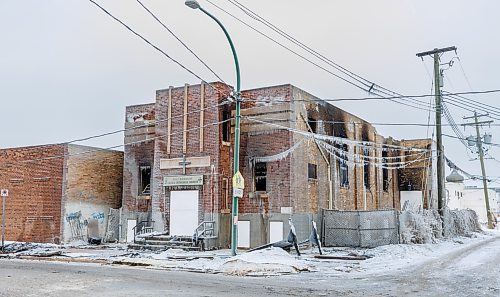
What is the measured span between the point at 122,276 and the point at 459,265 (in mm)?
10722

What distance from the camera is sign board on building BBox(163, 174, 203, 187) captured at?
82.1ft

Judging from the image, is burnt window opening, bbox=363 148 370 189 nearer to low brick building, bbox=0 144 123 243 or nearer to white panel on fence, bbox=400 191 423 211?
white panel on fence, bbox=400 191 423 211

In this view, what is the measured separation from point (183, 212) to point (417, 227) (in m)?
11.3

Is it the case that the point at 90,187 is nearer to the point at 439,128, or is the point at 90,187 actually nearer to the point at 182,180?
the point at 182,180

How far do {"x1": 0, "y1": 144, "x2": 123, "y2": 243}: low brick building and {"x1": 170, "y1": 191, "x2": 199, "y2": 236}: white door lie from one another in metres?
6.31

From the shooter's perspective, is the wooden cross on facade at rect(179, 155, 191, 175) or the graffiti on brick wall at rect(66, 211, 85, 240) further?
the graffiti on brick wall at rect(66, 211, 85, 240)

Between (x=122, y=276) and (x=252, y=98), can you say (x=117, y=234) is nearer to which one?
(x=252, y=98)

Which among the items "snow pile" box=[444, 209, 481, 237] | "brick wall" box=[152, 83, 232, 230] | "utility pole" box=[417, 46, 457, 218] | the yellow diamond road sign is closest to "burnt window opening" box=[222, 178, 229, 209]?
"brick wall" box=[152, 83, 232, 230]

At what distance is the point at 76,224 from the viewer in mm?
28406

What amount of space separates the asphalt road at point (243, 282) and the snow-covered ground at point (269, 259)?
2.94ft

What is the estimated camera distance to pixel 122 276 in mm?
14398

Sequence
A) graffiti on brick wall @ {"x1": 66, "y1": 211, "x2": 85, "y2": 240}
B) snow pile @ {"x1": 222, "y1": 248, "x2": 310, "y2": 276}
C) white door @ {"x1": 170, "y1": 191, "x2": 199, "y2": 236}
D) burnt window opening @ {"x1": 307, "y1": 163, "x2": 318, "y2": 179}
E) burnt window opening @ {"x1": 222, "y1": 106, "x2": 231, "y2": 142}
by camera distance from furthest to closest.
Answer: graffiti on brick wall @ {"x1": 66, "y1": 211, "x2": 85, "y2": 240} < burnt window opening @ {"x1": 307, "y1": 163, "x2": 318, "y2": 179} < burnt window opening @ {"x1": 222, "y1": 106, "x2": 231, "y2": 142} < white door @ {"x1": 170, "y1": 191, "x2": 199, "y2": 236} < snow pile @ {"x1": 222, "y1": 248, "x2": 310, "y2": 276}

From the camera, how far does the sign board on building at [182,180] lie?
25.0 metres

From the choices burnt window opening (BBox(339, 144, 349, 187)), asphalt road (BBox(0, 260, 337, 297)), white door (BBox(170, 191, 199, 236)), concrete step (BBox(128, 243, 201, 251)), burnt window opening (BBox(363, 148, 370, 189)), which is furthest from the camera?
burnt window opening (BBox(363, 148, 370, 189))
